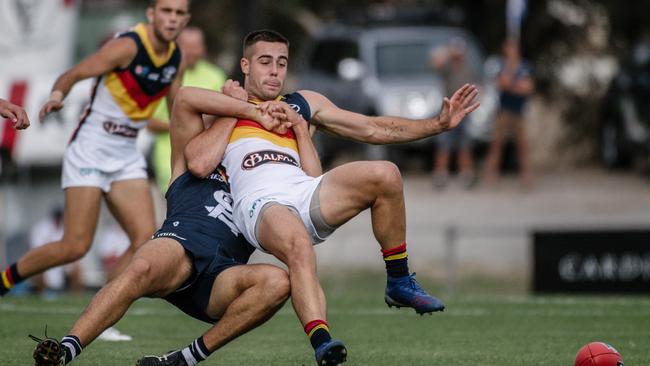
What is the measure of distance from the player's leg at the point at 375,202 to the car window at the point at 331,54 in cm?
1579

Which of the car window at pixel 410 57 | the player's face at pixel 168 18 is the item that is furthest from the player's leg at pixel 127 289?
the car window at pixel 410 57

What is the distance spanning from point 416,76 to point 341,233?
3683 millimetres

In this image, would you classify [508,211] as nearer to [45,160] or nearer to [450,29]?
[450,29]

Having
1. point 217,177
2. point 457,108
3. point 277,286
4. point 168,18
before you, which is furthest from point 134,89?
point 277,286

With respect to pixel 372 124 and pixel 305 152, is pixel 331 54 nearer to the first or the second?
pixel 372 124

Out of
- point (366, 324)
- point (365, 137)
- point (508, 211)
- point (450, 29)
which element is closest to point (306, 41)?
point (450, 29)

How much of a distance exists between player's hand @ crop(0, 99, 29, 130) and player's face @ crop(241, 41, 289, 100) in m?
1.38

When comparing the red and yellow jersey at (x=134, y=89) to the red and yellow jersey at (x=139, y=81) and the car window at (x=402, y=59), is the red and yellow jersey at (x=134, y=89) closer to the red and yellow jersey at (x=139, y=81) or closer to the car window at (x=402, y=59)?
the red and yellow jersey at (x=139, y=81)

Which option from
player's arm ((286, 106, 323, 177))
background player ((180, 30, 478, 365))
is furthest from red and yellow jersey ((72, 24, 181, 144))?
player's arm ((286, 106, 323, 177))

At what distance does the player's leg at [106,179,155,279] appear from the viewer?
1040 centimetres

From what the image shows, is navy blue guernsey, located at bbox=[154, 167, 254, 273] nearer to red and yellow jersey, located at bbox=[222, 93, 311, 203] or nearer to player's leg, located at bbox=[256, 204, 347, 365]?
red and yellow jersey, located at bbox=[222, 93, 311, 203]

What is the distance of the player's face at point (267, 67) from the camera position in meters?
8.16

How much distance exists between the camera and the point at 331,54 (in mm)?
23969

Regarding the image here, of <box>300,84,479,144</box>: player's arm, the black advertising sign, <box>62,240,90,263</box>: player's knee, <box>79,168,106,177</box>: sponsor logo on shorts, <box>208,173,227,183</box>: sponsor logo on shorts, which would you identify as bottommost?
the black advertising sign
